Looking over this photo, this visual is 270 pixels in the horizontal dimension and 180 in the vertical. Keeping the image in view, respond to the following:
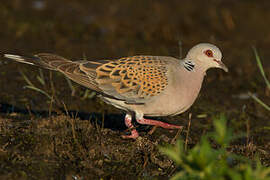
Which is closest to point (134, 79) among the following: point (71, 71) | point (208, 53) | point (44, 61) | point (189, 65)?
point (189, 65)

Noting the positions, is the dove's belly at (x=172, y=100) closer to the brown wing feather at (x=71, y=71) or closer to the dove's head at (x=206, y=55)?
the dove's head at (x=206, y=55)

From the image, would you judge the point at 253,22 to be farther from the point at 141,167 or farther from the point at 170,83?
the point at 141,167

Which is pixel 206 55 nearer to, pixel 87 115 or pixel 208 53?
pixel 208 53

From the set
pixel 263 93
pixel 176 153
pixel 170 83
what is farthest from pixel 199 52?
pixel 263 93

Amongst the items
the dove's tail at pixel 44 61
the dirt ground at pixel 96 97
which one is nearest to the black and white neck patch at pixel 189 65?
the dirt ground at pixel 96 97

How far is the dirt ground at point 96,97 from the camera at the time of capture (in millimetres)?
4113

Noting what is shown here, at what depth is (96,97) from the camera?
6.31 metres

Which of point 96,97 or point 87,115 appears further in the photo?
point 96,97

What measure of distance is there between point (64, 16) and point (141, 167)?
21.4 ft

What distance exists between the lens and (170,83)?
4.55 m

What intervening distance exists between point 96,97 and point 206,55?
83.8 inches

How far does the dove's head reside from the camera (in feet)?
15.3

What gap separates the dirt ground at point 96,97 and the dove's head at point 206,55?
78cm

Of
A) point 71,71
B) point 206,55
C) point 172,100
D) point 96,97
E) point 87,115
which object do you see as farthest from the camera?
point 96,97
